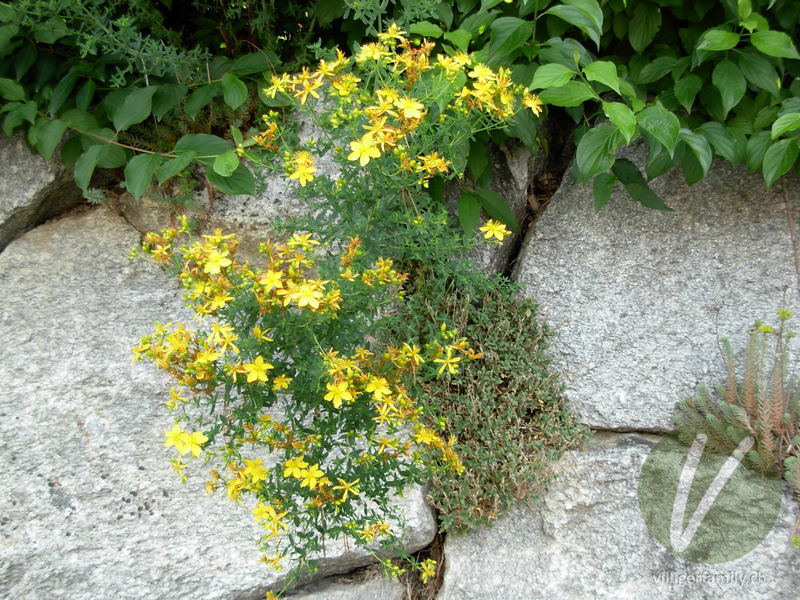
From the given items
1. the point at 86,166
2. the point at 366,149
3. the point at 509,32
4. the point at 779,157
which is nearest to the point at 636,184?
the point at 779,157

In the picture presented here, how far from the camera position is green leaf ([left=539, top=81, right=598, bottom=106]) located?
1935 millimetres

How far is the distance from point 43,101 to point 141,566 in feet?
5.71

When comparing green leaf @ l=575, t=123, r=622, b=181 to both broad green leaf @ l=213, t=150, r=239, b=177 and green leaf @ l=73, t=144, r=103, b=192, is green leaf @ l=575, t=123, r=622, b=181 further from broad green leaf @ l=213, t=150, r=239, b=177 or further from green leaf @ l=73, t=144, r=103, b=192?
green leaf @ l=73, t=144, r=103, b=192

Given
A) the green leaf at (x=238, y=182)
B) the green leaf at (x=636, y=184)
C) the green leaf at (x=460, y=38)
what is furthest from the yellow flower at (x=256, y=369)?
the green leaf at (x=636, y=184)

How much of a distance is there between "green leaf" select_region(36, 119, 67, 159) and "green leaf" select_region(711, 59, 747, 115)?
2253 millimetres

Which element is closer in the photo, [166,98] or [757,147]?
[757,147]

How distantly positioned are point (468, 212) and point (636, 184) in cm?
62

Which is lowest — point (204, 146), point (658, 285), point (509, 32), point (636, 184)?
point (658, 285)

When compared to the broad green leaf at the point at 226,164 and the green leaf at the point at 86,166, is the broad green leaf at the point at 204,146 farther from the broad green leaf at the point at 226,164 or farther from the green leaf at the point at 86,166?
the green leaf at the point at 86,166

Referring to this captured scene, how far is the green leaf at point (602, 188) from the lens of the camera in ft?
7.78

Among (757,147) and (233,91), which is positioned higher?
(233,91)

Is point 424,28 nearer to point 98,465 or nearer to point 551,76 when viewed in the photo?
point 551,76

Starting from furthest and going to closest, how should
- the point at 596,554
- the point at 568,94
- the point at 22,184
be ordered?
the point at 22,184
the point at 596,554
the point at 568,94

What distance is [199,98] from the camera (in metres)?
2.50
